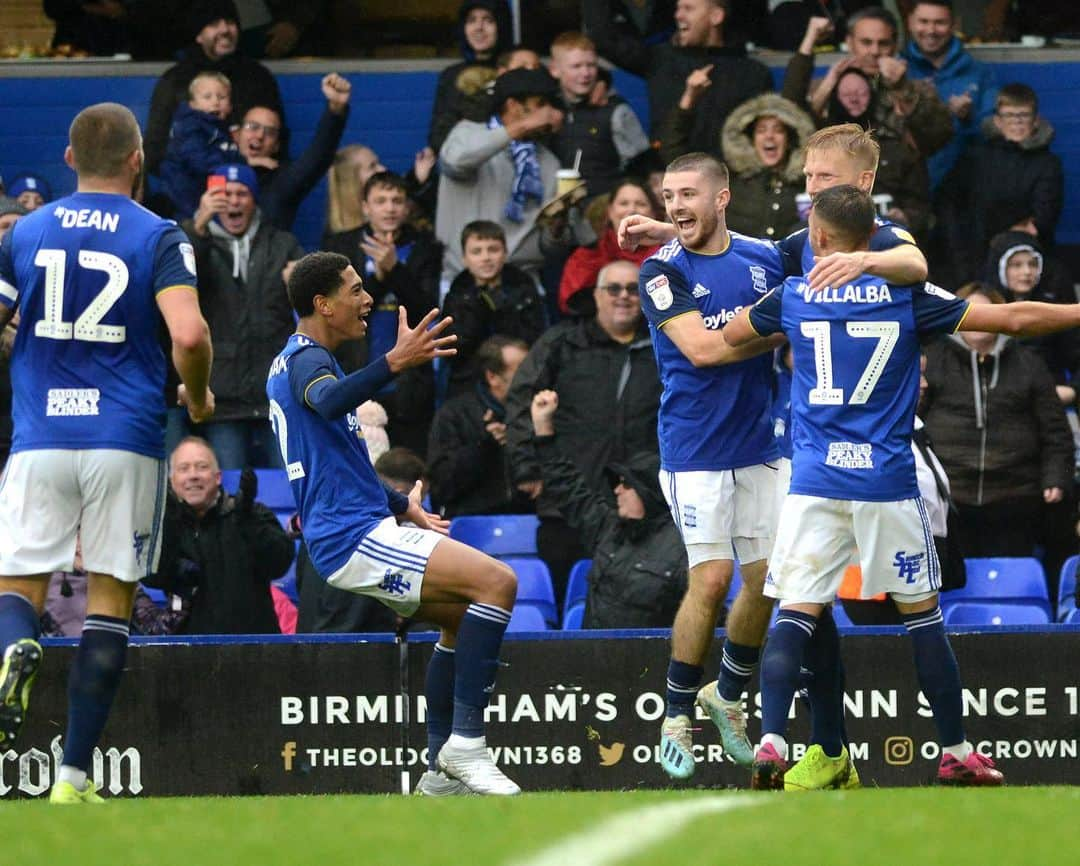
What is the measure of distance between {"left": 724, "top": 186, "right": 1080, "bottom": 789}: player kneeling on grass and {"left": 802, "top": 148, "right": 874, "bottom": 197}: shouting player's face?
16.5 inches

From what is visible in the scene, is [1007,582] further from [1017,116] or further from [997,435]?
[1017,116]

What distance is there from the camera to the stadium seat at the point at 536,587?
36.8 feet

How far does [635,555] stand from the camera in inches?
411

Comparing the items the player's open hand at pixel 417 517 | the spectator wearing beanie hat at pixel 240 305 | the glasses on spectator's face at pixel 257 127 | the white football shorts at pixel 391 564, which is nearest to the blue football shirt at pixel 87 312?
the white football shorts at pixel 391 564

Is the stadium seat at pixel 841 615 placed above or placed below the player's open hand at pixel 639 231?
below

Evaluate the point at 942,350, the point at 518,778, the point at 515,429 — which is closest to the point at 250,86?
the point at 515,429

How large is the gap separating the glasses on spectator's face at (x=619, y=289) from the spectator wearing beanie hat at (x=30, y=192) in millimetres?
4037

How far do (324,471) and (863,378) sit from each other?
209 cm

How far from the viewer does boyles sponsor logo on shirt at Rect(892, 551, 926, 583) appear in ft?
24.8

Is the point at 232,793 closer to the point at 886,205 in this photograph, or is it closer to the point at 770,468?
the point at 770,468

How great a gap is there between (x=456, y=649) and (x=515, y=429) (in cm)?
378

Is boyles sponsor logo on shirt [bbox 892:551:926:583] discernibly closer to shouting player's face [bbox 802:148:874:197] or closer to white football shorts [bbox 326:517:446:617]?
shouting player's face [bbox 802:148:874:197]

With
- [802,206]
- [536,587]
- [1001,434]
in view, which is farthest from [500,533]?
[1001,434]

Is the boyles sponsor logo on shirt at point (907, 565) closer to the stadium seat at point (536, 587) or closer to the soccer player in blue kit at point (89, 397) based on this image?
the soccer player in blue kit at point (89, 397)
